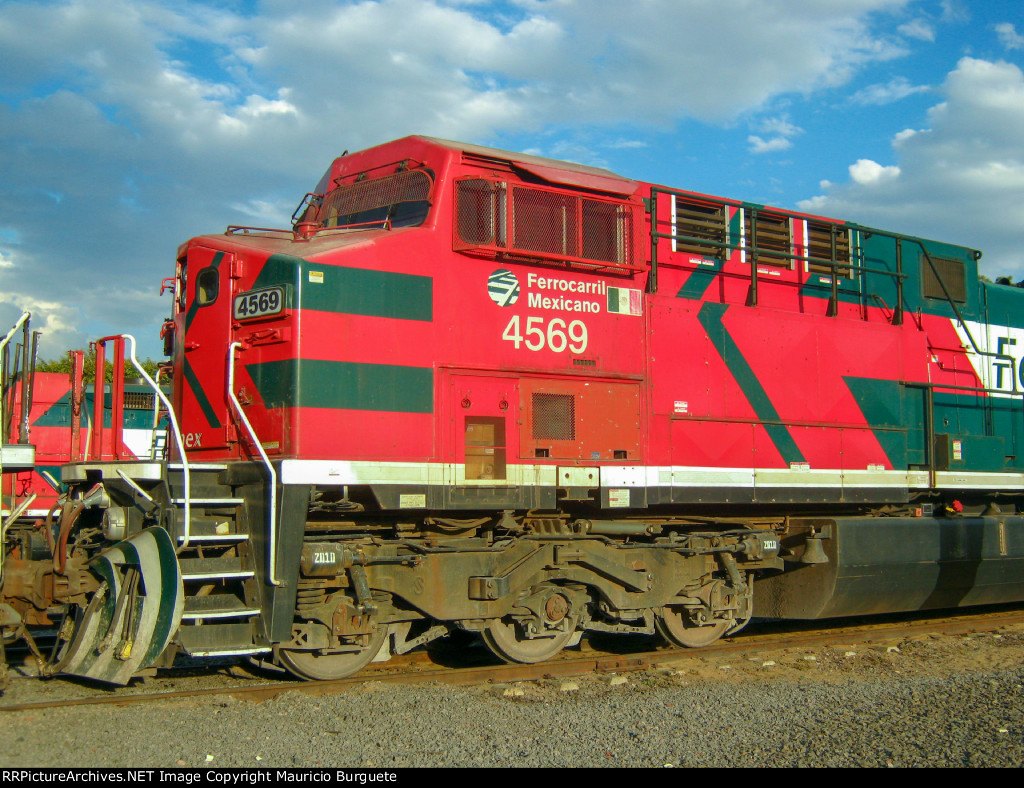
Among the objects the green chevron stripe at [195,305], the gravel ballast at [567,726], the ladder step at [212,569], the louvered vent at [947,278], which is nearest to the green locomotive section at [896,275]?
the louvered vent at [947,278]

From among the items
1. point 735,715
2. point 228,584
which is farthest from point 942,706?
point 228,584

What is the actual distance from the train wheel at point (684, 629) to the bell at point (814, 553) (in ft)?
3.15

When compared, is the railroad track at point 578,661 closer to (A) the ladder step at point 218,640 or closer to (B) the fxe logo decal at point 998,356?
(A) the ladder step at point 218,640

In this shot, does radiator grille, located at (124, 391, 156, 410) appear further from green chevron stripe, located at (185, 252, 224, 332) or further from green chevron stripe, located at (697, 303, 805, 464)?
green chevron stripe, located at (697, 303, 805, 464)

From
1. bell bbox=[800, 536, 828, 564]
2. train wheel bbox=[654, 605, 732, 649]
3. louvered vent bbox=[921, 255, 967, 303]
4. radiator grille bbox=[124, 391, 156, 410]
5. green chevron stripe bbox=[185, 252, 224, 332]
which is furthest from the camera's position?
radiator grille bbox=[124, 391, 156, 410]

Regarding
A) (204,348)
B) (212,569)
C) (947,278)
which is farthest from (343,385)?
(947,278)

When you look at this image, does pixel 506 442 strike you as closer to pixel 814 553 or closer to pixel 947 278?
pixel 814 553

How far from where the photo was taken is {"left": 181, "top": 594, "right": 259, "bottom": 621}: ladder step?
6137 millimetres

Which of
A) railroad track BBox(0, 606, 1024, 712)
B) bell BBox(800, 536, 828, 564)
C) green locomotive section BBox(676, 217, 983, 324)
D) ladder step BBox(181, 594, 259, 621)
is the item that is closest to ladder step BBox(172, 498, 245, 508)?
ladder step BBox(181, 594, 259, 621)

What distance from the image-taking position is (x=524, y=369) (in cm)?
740

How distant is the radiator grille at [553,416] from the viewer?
7.46m

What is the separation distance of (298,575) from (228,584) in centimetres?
57

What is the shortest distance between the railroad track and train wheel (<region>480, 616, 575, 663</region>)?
3.6 inches

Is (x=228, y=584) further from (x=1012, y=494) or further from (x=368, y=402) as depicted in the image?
(x=1012, y=494)
